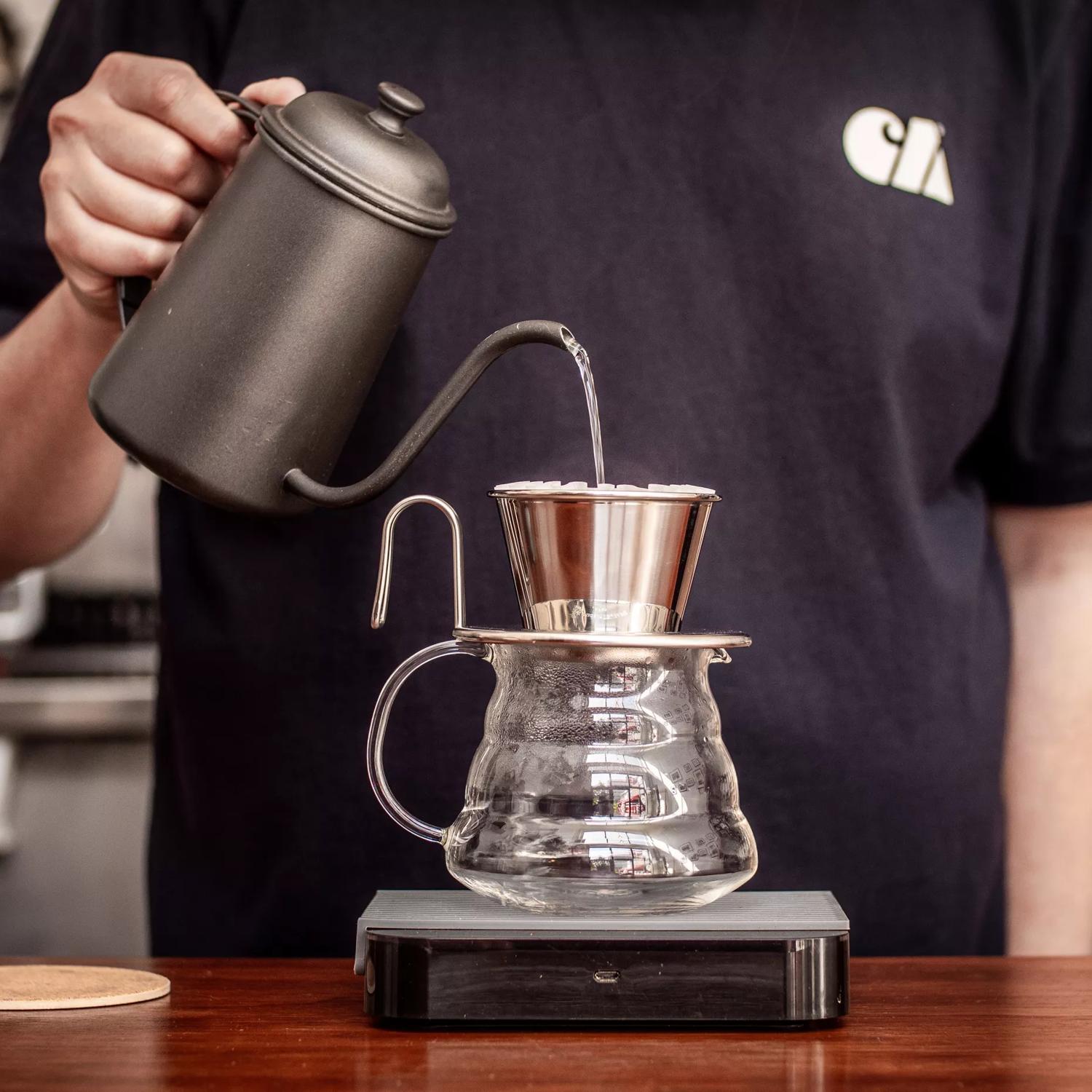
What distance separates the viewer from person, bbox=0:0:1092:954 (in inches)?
43.4

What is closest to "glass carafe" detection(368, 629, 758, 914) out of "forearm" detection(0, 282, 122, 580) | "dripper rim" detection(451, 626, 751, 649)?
"dripper rim" detection(451, 626, 751, 649)

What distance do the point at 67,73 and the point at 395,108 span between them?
0.54 m

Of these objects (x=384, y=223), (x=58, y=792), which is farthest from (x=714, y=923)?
(x=58, y=792)

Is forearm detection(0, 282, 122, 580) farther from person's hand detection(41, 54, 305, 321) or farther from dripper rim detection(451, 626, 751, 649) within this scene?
dripper rim detection(451, 626, 751, 649)

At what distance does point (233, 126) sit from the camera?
2.96 ft

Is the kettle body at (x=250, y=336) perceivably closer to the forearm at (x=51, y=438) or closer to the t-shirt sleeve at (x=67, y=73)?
the forearm at (x=51, y=438)

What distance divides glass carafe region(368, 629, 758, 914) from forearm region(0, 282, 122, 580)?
47 centimetres

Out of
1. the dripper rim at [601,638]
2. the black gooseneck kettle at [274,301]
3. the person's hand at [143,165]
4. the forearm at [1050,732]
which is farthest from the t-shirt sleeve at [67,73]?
the forearm at [1050,732]

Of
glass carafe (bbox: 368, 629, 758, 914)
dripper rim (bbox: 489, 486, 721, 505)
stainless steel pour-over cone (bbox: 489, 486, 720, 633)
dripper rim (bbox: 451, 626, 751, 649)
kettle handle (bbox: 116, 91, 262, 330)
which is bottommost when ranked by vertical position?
glass carafe (bbox: 368, 629, 758, 914)

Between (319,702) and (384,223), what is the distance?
0.44 m

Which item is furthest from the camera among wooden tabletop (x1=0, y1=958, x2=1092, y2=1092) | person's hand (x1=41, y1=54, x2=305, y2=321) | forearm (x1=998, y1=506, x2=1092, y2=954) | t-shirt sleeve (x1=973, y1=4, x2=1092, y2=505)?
forearm (x1=998, y1=506, x2=1092, y2=954)

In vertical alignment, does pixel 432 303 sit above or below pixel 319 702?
above

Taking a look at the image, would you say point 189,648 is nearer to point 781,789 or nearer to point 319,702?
point 319,702

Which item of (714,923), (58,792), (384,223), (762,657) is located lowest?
(58,792)
